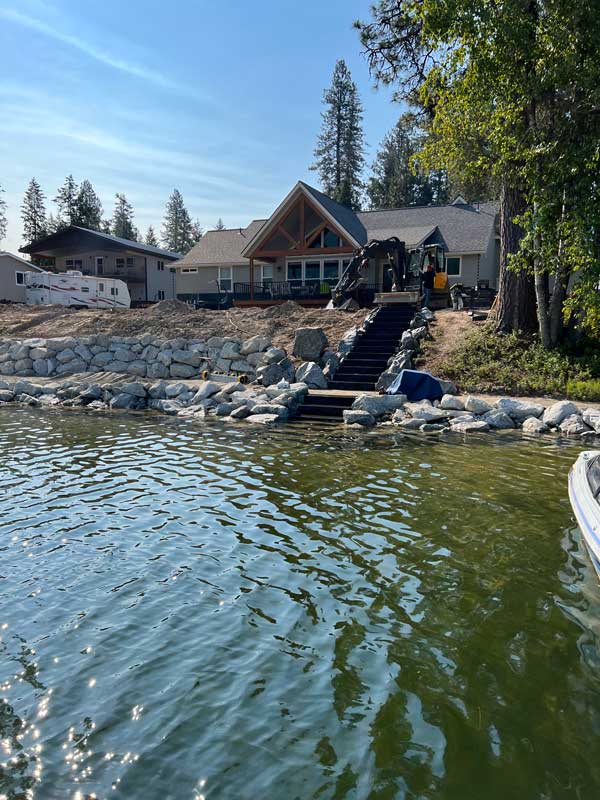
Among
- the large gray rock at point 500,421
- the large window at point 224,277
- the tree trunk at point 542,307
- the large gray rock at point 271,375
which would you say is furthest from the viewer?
the large window at point 224,277

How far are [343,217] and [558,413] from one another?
22.4 meters

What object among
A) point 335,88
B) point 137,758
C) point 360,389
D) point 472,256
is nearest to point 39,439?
point 360,389

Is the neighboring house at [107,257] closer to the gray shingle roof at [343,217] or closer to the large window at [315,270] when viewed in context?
the large window at [315,270]

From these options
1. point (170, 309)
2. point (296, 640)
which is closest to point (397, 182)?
point (170, 309)

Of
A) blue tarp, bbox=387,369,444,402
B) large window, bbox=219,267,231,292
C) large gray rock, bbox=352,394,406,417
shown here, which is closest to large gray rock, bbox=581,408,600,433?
blue tarp, bbox=387,369,444,402

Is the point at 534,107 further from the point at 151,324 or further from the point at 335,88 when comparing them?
the point at 335,88

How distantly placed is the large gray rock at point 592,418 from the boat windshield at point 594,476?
6.44m

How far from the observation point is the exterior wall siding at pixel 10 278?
1479 inches

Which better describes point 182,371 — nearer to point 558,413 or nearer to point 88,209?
point 558,413

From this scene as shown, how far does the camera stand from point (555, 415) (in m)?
13.1

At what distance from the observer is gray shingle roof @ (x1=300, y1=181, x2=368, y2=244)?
102 ft

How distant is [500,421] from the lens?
1334cm

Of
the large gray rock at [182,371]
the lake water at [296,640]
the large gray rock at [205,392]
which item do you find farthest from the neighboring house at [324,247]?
the lake water at [296,640]

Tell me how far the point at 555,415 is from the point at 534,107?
8.21 m
